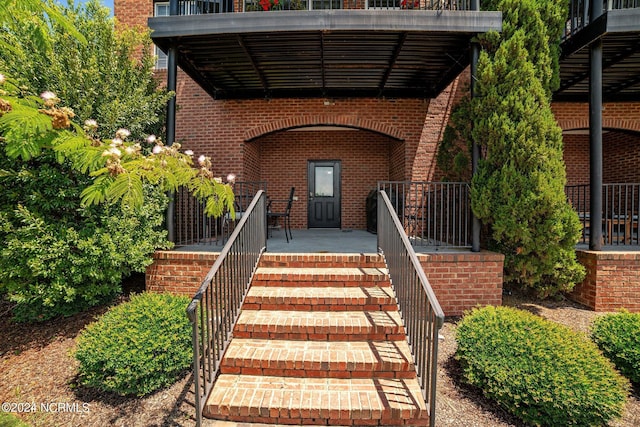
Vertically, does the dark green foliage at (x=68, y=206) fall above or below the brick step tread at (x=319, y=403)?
above

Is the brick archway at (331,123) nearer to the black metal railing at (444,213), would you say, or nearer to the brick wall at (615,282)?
the black metal railing at (444,213)

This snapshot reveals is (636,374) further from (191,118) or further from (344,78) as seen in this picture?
(191,118)

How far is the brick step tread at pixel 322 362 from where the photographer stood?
259 centimetres

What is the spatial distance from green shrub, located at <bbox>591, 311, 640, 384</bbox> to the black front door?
5.96m

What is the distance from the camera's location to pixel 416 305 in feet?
8.57

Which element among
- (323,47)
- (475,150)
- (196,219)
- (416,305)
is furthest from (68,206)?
(475,150)

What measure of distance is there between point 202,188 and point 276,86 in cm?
434

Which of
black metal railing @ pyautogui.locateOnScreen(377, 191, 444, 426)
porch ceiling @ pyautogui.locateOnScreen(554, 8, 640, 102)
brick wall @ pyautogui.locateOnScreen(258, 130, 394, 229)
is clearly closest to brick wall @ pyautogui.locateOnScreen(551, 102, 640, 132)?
porch ceiling @ pyautogui.locateOnScreen(554, 8, 640, 102)

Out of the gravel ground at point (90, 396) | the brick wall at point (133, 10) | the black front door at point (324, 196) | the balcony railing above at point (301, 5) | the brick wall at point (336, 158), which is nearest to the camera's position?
the gravel ground at point (90, 396)

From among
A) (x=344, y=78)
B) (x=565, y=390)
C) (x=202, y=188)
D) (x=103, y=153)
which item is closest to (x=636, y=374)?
(x=565, y=390)

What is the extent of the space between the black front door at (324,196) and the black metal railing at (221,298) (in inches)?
176

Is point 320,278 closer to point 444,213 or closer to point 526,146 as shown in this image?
point 526,146

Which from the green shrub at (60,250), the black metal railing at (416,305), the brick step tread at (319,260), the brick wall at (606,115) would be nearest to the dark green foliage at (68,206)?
the green shrub at (60,250)

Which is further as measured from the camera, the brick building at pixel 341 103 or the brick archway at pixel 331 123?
the brick archway at pixel 331 123
